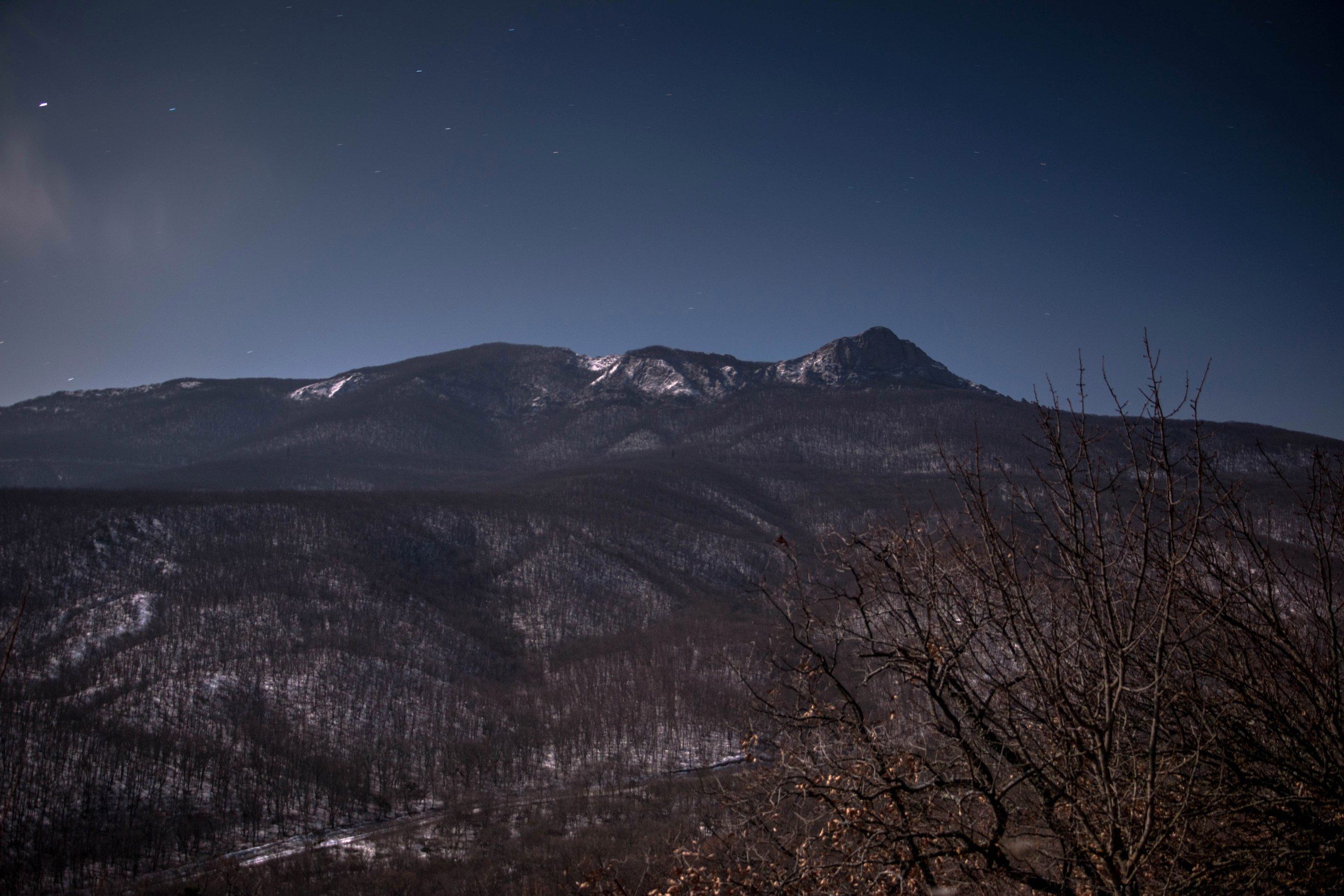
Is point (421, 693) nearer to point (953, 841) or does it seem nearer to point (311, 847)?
point (311, 847)

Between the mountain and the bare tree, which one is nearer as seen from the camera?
the bare tree

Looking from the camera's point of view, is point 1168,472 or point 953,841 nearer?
point 1168,472

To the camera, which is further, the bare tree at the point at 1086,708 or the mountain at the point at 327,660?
the mountain at the point at 327,660

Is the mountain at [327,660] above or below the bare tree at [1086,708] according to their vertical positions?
below

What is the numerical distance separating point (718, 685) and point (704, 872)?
91.0 meters

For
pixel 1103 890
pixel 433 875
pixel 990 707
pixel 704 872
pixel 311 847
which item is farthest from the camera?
pixel 311 847

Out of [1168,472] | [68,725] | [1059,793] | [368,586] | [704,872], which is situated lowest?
[68,725]

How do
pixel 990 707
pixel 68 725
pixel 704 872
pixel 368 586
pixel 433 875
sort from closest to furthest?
pixel 990 707 → pixel 704 872 → pixel 433 875 → pixel 68 725 → pixel 368 586

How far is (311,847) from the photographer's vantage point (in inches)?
2341

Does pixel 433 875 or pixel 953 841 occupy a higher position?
pixel 953 841

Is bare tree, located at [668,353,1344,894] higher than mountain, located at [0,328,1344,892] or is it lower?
higher

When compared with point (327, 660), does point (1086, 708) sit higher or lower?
higher

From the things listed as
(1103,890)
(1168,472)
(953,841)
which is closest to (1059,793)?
(1103,890)

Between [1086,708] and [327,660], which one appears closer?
[1086,708]
